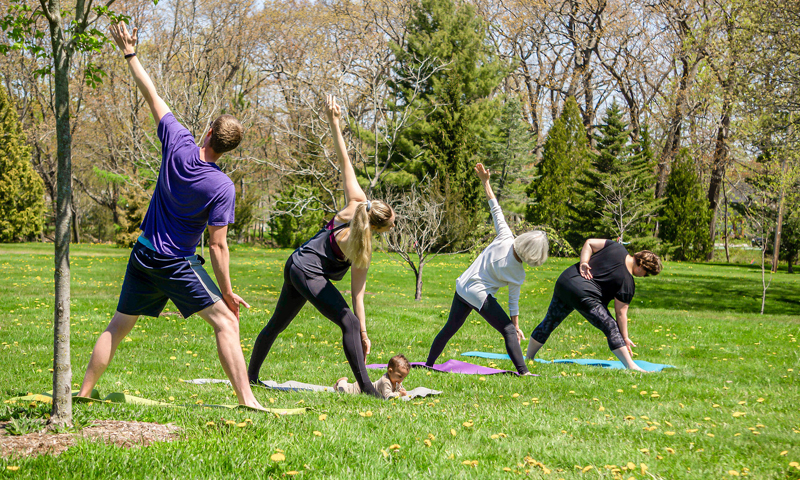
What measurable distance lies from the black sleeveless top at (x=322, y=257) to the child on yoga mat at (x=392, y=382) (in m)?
0.94

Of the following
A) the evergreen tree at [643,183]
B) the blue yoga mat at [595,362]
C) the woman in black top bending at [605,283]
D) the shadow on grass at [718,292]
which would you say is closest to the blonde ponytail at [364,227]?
the woman in black top bending at [605,283]

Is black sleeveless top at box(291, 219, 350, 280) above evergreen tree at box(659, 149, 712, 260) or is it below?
below

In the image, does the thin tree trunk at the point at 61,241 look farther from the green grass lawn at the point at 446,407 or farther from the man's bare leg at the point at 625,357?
the man's bare leg at the point at 625,357

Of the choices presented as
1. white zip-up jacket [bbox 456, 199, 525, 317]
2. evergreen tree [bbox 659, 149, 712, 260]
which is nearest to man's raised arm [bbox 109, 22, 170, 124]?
white zip-up jacket [bbox 456, 199, 525, 317]

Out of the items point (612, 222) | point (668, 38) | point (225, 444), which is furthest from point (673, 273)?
point (225, 444)

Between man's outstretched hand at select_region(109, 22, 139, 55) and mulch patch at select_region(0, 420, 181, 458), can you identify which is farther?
man's outstretched hand at select_region(109, 22, 139, 55)

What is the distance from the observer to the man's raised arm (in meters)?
3.91


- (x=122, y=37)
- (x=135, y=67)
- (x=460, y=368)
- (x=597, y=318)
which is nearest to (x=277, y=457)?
(x=135, y=67)

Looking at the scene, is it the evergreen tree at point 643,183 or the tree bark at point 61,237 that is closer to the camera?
the tree bark at point 61,237

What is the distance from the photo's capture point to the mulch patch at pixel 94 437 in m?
3.23

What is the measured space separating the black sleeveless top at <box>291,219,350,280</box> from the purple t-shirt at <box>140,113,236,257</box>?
1015 millimetres

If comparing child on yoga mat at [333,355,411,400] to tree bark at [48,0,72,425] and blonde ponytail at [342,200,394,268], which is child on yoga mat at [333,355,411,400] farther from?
tree bark at [48,0,72,425]

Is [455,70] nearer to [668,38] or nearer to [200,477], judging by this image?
[668,38]

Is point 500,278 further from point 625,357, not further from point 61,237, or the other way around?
point 61,237
